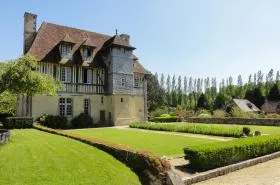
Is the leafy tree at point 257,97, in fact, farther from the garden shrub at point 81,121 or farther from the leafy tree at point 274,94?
the garden shrub at point 81,121

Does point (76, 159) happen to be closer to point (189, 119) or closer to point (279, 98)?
point (189, 119)

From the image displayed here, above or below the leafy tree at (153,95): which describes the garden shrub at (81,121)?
below

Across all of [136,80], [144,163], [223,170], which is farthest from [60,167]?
[136,80]

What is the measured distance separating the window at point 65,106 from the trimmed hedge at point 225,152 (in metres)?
18.3

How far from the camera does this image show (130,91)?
30281 mm

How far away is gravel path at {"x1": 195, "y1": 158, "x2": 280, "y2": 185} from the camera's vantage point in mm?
8742

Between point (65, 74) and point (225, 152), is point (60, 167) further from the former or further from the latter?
point (65, 74)

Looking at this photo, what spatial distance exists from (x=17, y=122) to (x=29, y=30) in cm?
1007

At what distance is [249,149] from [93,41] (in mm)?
22120

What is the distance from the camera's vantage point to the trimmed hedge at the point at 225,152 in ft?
31.7

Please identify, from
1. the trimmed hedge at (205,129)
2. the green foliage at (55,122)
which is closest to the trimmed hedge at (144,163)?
the trimmed hedge at (205,129)

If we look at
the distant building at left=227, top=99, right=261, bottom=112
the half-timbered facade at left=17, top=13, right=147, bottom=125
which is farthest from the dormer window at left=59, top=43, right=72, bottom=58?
the distant building at left=227, top=99, right=261, bottom=112

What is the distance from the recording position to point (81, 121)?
2716 centimetres

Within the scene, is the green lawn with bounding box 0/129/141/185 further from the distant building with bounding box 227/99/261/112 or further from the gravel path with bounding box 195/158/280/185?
the distant building with bounding box 227/99/261/112
